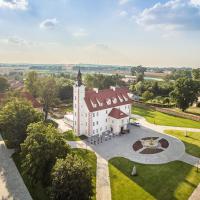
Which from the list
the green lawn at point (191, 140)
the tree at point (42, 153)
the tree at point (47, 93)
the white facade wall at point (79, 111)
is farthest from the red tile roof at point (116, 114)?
the tree at point (42, 153)

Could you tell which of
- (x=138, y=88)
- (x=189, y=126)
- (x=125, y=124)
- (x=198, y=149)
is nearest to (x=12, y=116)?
(x=125, y=124)

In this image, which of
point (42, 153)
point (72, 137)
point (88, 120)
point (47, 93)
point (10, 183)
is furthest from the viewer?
point (47, 93)

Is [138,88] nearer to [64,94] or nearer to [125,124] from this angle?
[64,94]

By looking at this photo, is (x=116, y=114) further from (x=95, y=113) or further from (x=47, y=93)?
(x=47, y=93)

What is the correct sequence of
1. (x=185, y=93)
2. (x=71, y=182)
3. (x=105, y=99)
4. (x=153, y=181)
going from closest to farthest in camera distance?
(x=71, y=182) < (x=153, y=181) < (x=105, y=99) < (x=185, y=93)

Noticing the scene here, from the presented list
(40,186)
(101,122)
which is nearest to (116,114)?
(101,122)

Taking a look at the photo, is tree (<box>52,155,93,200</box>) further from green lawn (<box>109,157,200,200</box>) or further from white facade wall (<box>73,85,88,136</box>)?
white facade wall (<box>73,85,88,136</box>)
